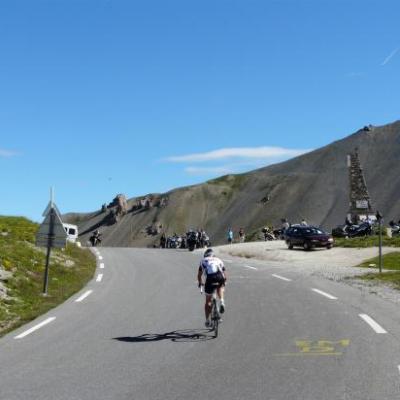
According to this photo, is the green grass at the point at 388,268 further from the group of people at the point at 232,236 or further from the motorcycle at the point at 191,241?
the group of people at the point at 232,236

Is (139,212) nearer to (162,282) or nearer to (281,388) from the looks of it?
(162,282)

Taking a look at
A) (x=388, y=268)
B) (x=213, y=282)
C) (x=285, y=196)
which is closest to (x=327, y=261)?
(x=388, y=268)

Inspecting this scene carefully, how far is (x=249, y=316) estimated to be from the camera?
12508mm

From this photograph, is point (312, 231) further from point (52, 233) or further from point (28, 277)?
point (52, 233)

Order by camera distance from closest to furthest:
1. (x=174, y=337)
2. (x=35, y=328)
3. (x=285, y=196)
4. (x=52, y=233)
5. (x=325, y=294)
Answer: (x=174, y=337) < (x=35, y=328) < (x=325, y=294) < (x=52, y=233) < (x=285, y=196)

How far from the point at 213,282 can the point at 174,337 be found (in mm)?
1327

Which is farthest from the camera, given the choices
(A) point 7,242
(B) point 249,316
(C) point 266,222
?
(C) point 266,222

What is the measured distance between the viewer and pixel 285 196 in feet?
398

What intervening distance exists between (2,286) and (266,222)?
328ft

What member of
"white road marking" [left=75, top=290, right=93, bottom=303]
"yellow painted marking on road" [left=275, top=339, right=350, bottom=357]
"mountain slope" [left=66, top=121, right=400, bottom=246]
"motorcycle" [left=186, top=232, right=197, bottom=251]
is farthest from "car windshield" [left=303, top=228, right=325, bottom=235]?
"mountain slope" [left=66, top=121, right=400, bottom=246]

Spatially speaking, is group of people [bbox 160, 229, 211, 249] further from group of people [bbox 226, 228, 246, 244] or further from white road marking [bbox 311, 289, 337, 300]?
white road marking [bbox 311, 289, 337, 300]

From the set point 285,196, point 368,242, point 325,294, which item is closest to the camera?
point 325,294

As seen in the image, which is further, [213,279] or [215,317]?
[213,279]

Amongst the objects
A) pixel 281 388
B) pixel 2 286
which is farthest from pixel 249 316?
pixel 2 286
